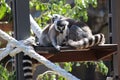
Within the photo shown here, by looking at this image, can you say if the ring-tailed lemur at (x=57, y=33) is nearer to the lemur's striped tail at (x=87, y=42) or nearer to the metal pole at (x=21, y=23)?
the lemur's striped tail at (x=87, y=42)

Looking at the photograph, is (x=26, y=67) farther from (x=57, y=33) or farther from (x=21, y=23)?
(x=57, y=33)

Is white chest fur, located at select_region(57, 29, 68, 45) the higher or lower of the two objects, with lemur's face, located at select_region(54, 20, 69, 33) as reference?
lower

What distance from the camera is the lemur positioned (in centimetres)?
288

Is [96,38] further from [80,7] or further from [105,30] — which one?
[105,30]

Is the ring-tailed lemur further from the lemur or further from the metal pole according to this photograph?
the metal pole

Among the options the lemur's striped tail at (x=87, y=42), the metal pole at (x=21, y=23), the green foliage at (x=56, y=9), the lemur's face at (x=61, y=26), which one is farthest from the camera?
the green foliage at (x=56, y=9)

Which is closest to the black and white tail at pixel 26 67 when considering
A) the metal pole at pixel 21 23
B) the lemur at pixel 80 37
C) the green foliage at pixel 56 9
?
the metal pole at pixel 21 23

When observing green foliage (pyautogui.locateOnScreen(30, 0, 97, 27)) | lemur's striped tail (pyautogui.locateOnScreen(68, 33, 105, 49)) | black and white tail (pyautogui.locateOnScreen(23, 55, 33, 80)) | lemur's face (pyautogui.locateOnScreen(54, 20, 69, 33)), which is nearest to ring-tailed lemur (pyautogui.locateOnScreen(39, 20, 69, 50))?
lemur's face (pyautogui.locateOnScreen(54, 20, 69, 33))

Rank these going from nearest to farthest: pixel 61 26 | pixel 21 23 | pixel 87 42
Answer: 1. pixel 21 23
2. pixel 87 42
3. pixel 61 26

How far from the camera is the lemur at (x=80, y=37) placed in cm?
288

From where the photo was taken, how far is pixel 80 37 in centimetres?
317

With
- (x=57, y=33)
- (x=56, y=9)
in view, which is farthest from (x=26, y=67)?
(x=56, y=9)

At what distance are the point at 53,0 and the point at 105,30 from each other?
412cm

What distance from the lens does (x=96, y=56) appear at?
3.49 meters
